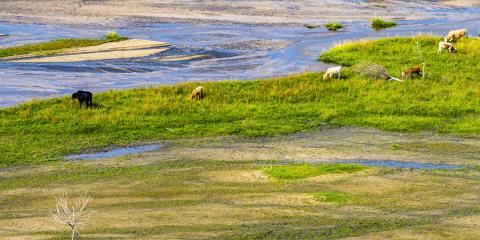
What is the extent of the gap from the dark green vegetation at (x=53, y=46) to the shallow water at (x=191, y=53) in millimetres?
2624

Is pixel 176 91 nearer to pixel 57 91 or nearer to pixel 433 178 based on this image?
pixel 57 91

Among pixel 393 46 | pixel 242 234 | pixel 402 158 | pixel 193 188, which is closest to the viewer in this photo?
pixel 242 234

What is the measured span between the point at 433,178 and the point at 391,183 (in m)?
2.10

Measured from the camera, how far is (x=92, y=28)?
88938 millimetres

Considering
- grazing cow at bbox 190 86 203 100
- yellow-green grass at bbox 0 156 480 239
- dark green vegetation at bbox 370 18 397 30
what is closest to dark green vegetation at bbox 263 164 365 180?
yellow-green grass at bbox 0 156 480 239

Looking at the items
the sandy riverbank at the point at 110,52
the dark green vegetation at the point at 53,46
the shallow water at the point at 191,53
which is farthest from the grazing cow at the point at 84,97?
the dark green vegetation at the point at 53,46

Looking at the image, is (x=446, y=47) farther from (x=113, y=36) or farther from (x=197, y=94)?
(x=113, y=36)

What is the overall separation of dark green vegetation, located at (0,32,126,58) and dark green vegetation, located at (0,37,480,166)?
72.6ft

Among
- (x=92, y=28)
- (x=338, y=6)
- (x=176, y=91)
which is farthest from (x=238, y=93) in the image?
(x=338, y=6)

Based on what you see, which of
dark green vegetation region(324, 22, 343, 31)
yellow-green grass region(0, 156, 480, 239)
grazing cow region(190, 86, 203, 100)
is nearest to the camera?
Answer: yellow-green grass region(0, 156, 480, 239)

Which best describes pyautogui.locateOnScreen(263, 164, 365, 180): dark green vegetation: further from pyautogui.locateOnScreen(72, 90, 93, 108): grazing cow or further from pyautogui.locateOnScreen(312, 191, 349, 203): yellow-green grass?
pyautogui.locateOnScreen(72, 90, 93, 108): grazing cow

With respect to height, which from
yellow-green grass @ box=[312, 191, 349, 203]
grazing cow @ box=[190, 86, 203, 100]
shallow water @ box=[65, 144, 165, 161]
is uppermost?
grazing cow @ box=[190, 86, 203, 100]

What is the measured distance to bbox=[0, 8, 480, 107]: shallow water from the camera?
200 feet

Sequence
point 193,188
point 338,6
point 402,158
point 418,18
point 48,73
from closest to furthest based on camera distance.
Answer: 1. point 193,188
2. point 402,158
3. point 48,73
4. point 418,18
5. point 338,6
